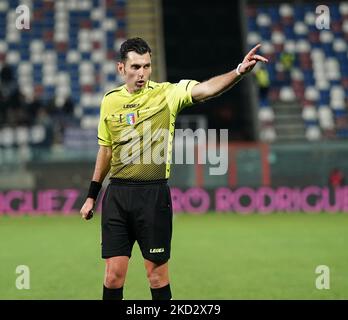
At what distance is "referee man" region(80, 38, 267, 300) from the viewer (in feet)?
19.3

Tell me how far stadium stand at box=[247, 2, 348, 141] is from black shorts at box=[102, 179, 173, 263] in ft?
52.2

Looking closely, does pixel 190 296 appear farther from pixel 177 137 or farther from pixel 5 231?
pixel 177 137

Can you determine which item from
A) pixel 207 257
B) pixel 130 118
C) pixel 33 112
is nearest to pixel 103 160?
pixel 130 118

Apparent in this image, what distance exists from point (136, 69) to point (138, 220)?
1.04m

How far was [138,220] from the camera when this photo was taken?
5902 millimetres

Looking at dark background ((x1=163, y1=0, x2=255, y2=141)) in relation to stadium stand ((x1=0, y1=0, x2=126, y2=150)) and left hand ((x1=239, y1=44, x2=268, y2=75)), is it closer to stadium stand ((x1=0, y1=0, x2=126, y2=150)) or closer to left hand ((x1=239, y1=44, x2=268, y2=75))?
stadium stand ((x1=0, y1=0, x2=126, y2=150))

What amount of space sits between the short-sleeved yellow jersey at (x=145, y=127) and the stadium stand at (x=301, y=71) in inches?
624

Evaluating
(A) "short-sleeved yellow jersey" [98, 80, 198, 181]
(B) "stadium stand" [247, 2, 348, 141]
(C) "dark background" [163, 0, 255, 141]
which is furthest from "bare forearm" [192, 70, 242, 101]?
(C) "dark background" [163, 0, 255, 141]

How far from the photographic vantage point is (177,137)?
2072 cm

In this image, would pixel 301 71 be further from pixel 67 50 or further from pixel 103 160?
pixel 103 160

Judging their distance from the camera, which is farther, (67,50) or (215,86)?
(67,50)

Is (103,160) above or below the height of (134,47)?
below

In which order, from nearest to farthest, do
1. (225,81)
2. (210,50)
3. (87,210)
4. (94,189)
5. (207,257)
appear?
1. (225,81)
2. (87,210)
3. (94,189)
4. (207,257)
5. (210,50)
